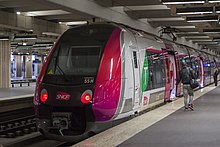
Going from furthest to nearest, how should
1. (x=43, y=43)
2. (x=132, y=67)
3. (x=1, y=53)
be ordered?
(x=43, y=43), (x=1, y=53), (x=132, y=67)

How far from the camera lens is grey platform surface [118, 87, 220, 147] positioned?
688 centimetres

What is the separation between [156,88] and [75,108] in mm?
4737

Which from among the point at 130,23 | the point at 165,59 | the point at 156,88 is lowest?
the point at 156,88

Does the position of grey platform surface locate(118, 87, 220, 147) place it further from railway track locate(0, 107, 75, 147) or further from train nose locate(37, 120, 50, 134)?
railway track locate(0, 107, 75, 147)

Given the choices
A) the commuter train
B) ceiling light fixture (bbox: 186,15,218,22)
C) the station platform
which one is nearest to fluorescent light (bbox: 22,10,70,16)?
ceiling light fixture (bbox: 186,15,218,22)

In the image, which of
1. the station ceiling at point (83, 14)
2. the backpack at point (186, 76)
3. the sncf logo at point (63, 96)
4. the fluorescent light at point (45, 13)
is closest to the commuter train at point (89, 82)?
the sncf logo at point (63, 96)

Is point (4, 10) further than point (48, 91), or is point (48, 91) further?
point (4, 10)

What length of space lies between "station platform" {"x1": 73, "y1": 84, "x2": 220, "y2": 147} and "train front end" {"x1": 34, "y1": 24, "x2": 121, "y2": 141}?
736 millimetres

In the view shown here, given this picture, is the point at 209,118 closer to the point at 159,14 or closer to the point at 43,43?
the point at 159,14

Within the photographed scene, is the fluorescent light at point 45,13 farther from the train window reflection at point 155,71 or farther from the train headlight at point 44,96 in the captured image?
the train headlight at point 44,96

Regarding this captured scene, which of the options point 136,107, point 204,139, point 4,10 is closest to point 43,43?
point 4,10

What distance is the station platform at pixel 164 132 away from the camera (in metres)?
6.90

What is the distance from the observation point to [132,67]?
9.84 meters

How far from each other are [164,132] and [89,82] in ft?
6.78
